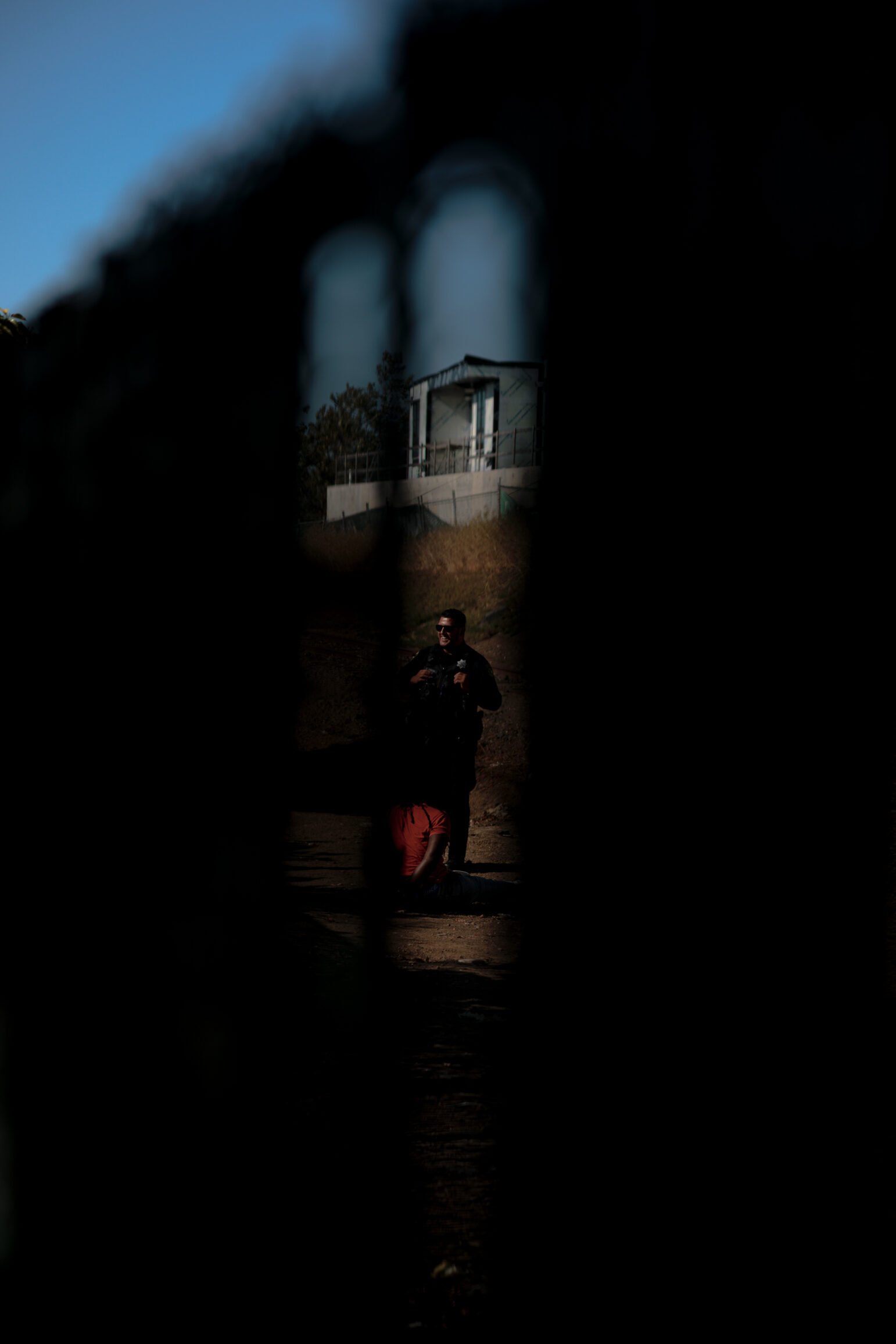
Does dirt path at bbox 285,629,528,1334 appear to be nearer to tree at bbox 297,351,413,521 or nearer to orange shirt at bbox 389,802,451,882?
orange shirt at bbox 389,802,451,882

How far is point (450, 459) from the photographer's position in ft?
13.7

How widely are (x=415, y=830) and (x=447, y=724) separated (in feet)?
1.68

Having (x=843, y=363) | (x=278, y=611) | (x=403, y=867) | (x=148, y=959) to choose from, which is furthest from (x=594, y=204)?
(x=403, y=867)

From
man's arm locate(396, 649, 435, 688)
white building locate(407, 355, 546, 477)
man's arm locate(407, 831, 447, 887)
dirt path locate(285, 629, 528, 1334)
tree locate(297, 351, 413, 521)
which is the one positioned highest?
white building locate(407, 355, 546, 477)

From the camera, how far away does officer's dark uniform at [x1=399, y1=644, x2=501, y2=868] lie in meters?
5.19

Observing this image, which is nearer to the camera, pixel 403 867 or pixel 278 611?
pixel 278 611

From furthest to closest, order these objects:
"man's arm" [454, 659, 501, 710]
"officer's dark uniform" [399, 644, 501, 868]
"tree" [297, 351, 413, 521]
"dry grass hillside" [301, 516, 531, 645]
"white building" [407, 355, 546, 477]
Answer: "dry grass hillside" [301, 516, 531, 645], "man's arm" [454, 659, 501, 710], "officer's dark uniform" [399, 644, 501, 868], "white building" [407, 355, 546, 477], "tree" [297, 351, 413, 521]

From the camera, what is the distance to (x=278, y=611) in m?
2.06

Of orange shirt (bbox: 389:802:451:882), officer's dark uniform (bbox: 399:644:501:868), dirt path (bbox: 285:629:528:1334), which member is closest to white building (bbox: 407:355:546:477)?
dirt path (bbox: 285:629:528:1334)

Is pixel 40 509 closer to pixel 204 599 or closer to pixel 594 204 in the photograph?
pixel 204 599

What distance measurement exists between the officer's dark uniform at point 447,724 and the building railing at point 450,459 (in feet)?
2.93

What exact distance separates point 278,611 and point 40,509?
66 centimetres

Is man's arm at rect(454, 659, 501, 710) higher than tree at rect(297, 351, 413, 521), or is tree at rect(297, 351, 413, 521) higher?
tree at rect(297, 351, 413, 521)

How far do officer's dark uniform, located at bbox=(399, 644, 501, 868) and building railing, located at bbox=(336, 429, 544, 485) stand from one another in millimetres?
893
